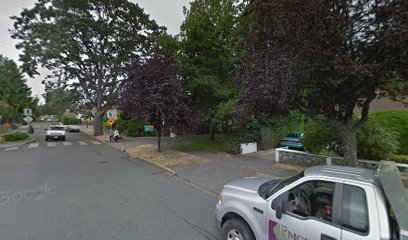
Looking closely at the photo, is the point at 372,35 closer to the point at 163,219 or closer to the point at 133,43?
the point at 163,219

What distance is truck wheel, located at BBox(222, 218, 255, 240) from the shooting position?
3.20 meters

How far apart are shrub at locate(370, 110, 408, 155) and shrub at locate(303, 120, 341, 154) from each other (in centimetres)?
236

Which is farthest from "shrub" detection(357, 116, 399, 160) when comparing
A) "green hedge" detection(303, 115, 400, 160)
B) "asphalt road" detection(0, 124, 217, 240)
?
"asphalt road" detection(0, 124, 217, 240)

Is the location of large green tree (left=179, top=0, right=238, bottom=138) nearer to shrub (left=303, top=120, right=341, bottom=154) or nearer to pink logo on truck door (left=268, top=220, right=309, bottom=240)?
shrub (left=303, top=120, right=341, bottom=154)

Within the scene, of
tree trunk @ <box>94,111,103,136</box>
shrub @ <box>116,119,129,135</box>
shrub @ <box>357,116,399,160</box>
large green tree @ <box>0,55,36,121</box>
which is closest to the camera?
shrub @ <box>357,116,399,160</box>

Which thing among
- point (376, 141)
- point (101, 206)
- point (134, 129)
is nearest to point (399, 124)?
point (376, 141)

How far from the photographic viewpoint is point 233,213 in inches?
138

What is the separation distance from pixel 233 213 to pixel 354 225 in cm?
163

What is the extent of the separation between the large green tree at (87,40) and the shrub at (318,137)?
1739 cm

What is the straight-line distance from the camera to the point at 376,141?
8.00 m

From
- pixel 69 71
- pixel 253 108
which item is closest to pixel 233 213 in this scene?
pixel 253 108

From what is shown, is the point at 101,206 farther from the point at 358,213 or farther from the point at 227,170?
the point at 358,213

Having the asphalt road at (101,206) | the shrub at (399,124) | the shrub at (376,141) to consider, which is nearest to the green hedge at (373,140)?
the shrub at (376,141)

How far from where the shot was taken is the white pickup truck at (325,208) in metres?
2.20
